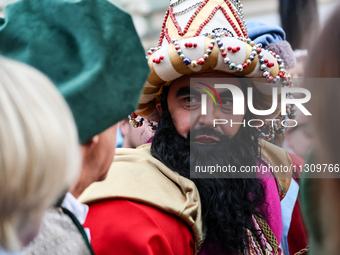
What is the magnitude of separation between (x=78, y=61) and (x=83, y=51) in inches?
1.0

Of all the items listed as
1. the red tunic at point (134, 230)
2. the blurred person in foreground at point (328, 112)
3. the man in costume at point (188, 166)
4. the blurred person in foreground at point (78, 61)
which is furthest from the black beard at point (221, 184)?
the blurred person in foreground at point (78, 61)

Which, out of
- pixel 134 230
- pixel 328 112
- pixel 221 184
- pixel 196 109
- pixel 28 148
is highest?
pixel 28 148

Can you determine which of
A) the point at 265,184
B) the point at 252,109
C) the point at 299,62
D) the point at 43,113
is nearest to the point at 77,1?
the point at 43,113

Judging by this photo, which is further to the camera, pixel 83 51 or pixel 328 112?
pixel 328 112

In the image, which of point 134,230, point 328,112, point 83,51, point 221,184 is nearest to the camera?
point 83,51

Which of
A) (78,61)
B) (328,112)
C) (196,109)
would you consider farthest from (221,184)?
(78,61)

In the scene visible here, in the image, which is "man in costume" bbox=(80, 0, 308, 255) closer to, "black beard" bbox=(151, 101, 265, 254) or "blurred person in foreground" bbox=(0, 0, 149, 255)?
"black beard" bbox=(151, 101, 265, 254)

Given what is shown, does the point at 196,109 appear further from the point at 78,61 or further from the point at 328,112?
the point at 78,61

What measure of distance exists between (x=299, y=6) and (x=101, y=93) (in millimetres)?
3021

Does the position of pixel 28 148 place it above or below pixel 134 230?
above

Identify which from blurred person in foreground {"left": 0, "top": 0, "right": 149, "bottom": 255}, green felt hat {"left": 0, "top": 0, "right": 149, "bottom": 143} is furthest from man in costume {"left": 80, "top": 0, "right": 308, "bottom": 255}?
green felt hat {"left": 0, "top": 0, "right": 149, "bottom": 143}

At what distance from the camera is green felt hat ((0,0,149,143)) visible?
81 centimetres

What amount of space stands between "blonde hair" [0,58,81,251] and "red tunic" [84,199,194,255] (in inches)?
25.7

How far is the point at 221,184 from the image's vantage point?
1.72m
